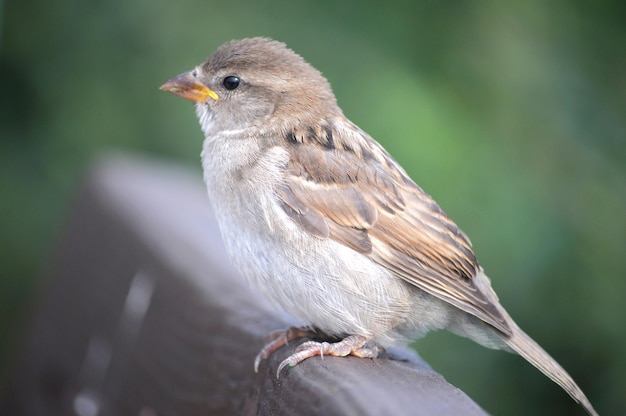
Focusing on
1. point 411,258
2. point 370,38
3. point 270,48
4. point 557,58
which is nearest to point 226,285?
point 411,258

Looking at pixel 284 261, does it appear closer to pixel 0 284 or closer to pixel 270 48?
pixel 270 48

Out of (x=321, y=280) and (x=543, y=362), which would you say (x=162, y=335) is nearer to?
(x=321, y=280)

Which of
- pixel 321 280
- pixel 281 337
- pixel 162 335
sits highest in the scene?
pixel 321 280

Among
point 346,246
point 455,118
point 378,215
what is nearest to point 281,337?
point 346,246

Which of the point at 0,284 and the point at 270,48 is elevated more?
the point at 270,48

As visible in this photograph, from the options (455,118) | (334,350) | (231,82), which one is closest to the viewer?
(334,350)

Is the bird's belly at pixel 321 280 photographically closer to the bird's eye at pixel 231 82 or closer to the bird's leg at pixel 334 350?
the bird's leg at pixel 334 350
